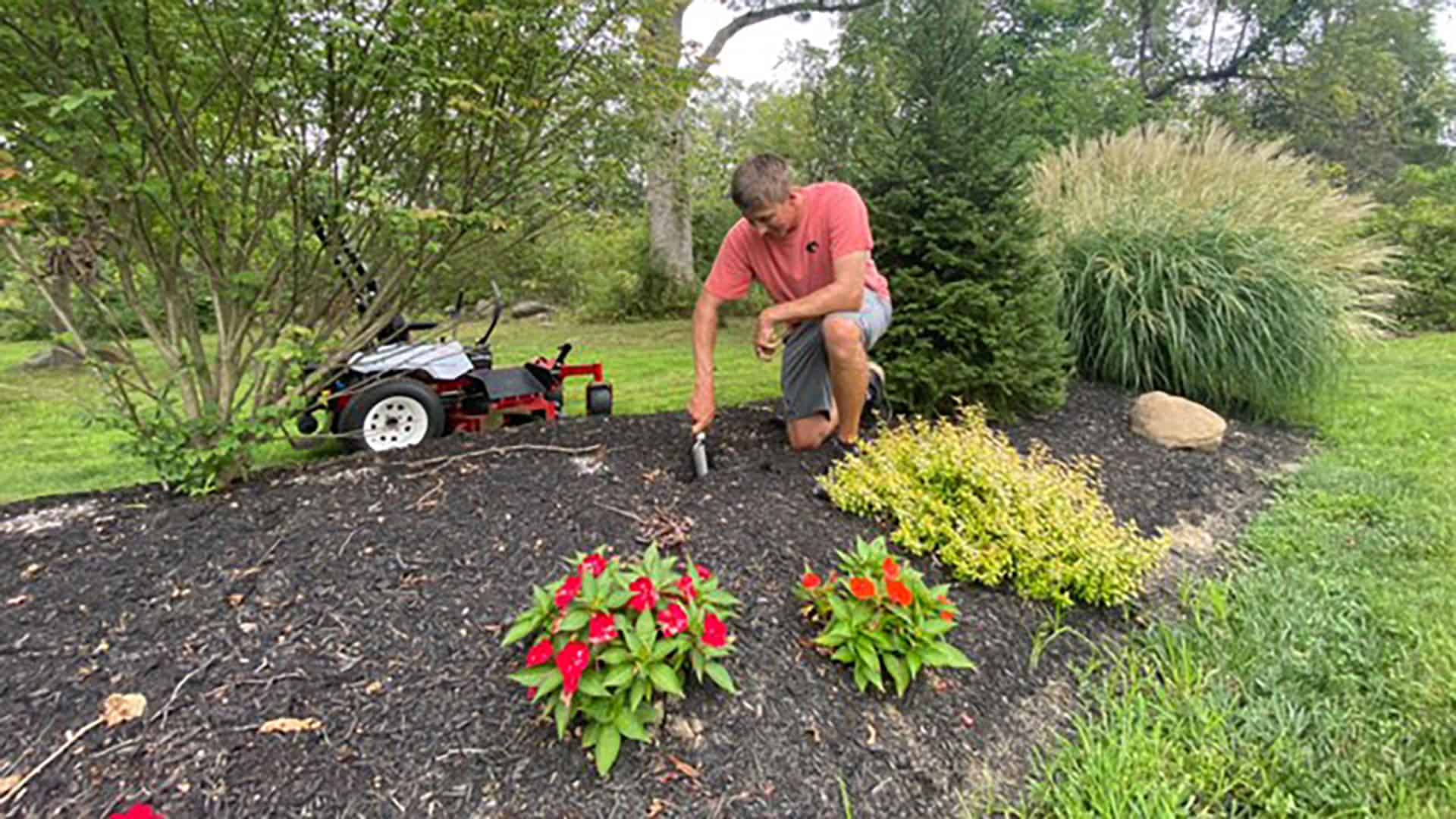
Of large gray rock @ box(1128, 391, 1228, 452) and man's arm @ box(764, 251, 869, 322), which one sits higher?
man's arm @ box(764, 251, 869, 322)

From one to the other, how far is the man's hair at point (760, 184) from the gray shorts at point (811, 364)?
1.74 ft

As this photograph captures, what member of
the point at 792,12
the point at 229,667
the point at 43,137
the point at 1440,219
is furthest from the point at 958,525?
the point at 792,12

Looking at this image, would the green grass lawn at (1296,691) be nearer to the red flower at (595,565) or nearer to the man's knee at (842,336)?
the red flower at (595,565)

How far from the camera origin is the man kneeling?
8.11 ft

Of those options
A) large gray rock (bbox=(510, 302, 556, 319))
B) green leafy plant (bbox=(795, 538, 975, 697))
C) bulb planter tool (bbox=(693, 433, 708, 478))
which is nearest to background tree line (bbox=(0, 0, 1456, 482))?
bulb planter tool (bbox=(693, 433, 708, 478))

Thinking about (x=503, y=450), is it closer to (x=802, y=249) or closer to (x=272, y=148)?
(x=272, y=148)

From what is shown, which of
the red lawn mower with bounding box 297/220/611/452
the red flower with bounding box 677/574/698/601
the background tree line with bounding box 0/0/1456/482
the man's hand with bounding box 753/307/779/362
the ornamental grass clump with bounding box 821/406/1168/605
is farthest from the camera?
the red lawn mower with bounding box 297/220/611/452

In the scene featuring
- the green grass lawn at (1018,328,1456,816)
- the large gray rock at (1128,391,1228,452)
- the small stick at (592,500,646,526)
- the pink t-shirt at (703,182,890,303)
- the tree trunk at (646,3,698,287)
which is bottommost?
the green grass lawn at (1018,328,1456,816)

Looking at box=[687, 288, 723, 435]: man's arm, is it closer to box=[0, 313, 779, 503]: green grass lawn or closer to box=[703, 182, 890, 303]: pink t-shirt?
box=[703, 182, 890, 303]: pink t-shirt

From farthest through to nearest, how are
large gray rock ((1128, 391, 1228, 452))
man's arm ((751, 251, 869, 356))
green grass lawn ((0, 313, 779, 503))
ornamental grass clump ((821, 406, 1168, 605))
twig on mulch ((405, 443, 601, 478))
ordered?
large gray rock ((1128, 391, 1228, 452)), green grass lawn ((0, 313, 779, 503)), twig on mulch ((405, 443, 601, 478)), man's arm ((751, 251, 869, 356)), ornamental grass clump ((821, 406, 1168, 605))

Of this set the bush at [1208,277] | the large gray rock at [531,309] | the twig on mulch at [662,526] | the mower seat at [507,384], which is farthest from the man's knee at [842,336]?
the large gray rock at [531,309]

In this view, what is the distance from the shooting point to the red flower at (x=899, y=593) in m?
1.53

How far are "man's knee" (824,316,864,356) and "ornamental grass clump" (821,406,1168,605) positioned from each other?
1.17ft

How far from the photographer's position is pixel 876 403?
3330 millimetres
